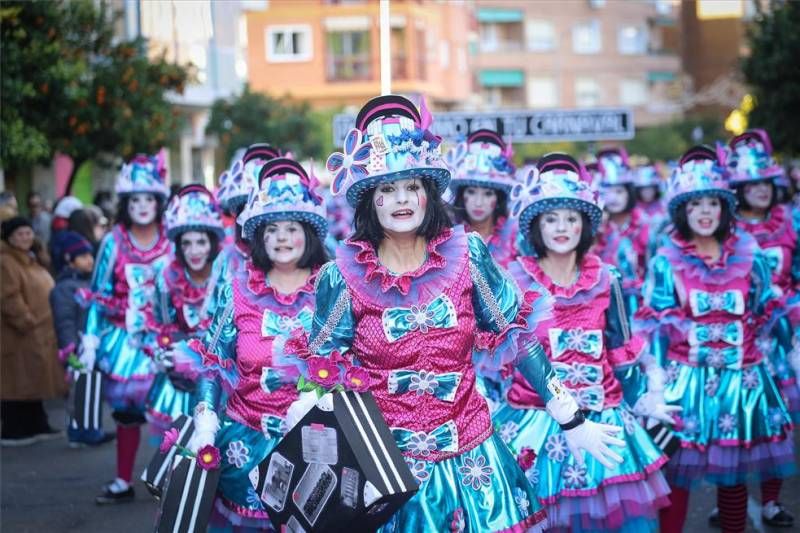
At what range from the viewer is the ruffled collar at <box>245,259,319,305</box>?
21.8 ft

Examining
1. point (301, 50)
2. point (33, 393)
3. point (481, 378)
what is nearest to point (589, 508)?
point (481, 378)

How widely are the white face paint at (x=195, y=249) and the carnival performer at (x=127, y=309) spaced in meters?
0.88

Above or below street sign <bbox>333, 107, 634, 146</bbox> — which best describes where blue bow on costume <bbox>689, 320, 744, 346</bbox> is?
below

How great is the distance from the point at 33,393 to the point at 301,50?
42.6 m

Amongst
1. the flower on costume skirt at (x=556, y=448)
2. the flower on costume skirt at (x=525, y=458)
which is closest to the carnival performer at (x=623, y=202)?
the flower on costume skirt at (x=556, y=448)

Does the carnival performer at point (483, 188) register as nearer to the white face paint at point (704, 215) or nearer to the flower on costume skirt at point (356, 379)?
the white face paint at point (704, 215)

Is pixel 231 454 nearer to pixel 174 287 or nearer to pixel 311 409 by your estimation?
pixel 311 409

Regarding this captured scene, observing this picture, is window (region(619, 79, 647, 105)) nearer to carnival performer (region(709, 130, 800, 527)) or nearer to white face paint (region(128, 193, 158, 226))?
carnival performer (region(709, 130, 800, 527))

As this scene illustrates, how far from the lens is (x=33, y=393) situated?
474 inches

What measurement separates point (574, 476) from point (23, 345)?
7239mm

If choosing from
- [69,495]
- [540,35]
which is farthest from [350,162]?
[540,35]

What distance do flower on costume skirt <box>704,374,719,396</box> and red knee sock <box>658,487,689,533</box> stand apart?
0.57 metres

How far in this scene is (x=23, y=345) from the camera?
12281 millimetres

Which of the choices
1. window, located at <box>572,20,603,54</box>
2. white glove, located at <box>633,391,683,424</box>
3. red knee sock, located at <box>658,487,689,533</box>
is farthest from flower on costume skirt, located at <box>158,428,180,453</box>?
window, located at <box>572,20,603,54</box>
